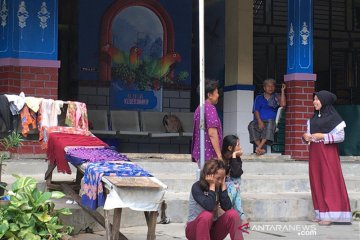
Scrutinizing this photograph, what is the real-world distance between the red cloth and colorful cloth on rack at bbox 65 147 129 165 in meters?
0.16

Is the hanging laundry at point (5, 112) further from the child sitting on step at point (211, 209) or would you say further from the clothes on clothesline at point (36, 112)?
the child sitting on step at point (211, 209)

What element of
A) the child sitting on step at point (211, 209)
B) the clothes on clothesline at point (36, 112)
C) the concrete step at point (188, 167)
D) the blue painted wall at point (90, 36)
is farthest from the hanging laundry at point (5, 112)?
the blue painted wall at point (90, 36)

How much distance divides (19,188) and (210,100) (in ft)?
7.38

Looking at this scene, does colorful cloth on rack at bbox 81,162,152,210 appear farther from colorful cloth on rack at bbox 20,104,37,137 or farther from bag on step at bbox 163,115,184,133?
bag on step at bbox 163,115,184,133

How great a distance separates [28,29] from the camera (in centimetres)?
951

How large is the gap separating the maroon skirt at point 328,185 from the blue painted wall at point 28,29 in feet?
13.7

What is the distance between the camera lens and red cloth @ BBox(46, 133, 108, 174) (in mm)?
6914

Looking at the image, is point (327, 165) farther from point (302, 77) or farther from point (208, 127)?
point (302, 77)

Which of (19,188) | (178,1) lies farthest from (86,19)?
(19,188)

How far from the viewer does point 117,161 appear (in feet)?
21.4

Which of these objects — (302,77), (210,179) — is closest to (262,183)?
(302,77)

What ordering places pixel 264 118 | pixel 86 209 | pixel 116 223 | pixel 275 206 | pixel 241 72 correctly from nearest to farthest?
pixel 116 223 → pixel 86 209 → pixel 275 206 → pixel 264 118 → pixel 241 72

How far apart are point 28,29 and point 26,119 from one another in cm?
263

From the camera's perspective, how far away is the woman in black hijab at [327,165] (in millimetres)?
7938
